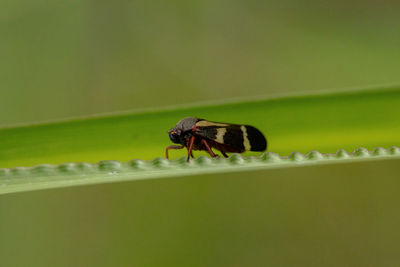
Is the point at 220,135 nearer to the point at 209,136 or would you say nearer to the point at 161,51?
the point at 209,136

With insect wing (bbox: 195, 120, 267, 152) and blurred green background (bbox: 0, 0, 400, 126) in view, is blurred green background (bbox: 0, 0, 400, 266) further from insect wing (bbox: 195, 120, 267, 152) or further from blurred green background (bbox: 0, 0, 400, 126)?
insect wing (bbox: 195, 120, 267, 152)

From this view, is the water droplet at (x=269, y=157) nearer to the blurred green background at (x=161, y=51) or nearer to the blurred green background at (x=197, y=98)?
the blurred green background at (x=197, y=98)

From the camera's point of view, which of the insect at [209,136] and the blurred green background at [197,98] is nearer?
the insect at [209,136]

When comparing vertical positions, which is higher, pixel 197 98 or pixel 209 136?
pixel 197 98

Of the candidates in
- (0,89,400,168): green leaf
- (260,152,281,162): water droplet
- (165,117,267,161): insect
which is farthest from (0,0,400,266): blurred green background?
(260,152,281,162): water droplet

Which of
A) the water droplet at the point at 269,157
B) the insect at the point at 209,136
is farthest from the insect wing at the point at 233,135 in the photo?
the water droplet at the point at 269,157

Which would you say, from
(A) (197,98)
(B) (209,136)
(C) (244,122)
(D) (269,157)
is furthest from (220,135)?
(A) (197,98)
